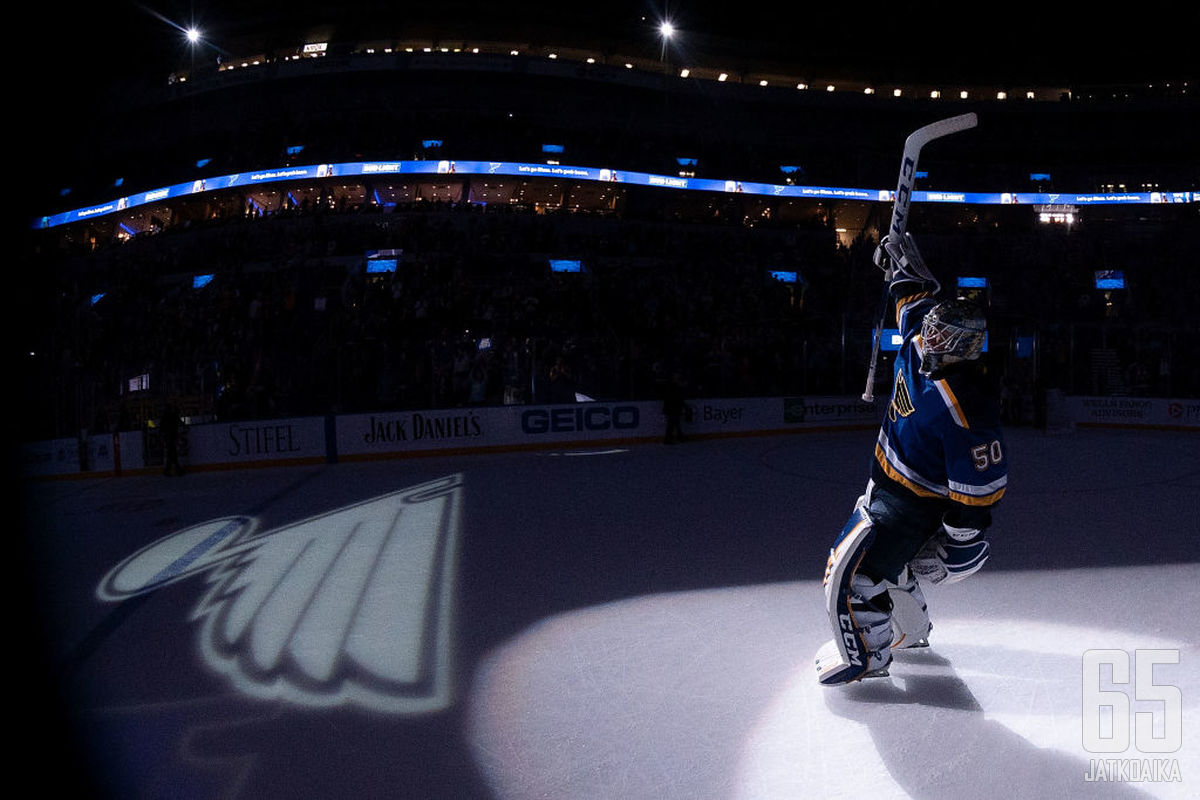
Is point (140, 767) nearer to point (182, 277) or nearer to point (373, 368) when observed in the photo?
point (373, 368)

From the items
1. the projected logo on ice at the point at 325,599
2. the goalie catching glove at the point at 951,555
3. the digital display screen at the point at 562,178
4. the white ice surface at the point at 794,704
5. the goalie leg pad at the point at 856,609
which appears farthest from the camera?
the digital display screen at the point at 562,178

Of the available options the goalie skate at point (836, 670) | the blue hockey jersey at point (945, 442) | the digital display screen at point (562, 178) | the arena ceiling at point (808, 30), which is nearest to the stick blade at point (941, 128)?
the blue hockey jersey at point (945, 442)

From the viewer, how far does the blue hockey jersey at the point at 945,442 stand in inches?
124

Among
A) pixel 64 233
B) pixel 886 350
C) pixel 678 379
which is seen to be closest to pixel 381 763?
pixel 678 379

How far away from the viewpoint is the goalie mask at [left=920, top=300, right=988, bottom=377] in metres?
3.24

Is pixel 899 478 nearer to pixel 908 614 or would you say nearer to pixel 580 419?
pixel 908 614

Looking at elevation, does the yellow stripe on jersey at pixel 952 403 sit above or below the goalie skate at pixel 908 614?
above

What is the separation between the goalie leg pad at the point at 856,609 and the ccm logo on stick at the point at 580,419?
1231 centimetres

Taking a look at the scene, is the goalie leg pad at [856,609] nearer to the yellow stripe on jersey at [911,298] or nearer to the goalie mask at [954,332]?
the goalie mask at [954,332]

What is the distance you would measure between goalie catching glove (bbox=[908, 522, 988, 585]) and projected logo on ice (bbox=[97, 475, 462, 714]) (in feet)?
8.96

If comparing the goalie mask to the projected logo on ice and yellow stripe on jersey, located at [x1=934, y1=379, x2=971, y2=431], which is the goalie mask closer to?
yellow stripe on jersey, located at [x1=934, y1=379, x2=971, y2=431]

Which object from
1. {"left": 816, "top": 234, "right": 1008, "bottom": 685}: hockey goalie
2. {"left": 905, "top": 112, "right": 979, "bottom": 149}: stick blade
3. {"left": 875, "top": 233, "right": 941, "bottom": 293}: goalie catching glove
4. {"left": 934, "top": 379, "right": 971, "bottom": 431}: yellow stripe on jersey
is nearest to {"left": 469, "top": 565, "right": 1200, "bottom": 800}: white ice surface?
{"left": 816, "top": 234, "right": 1008, "bottom": 685}: hockey goalie

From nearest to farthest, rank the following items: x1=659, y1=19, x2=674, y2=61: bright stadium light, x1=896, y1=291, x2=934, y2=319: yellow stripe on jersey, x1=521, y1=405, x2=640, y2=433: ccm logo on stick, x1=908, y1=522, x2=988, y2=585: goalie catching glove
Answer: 1. x1=908, y1=522, x2=988, y2=585: goalie catching glove
2. x1=896, y1=291, x2=934, y2=319: yellow stripe on jersey
3. x1=521, y1=405, x2=640, y2=433: ccm logo on stick
4. x1=659, y1=19, x2=674, y2=61: bright stadium light

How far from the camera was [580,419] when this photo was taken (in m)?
16.3
